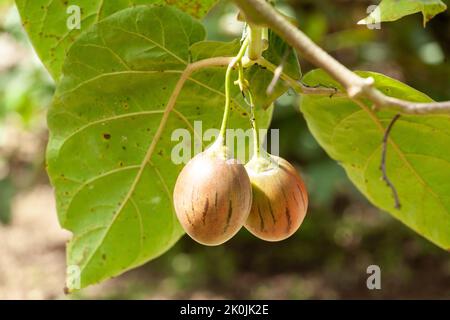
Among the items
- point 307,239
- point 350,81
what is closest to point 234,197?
point 350,81

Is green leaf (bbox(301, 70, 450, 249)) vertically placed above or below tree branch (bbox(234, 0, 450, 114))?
Answer: above

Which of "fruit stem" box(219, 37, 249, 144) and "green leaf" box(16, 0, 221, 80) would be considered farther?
"green leaf" box(16, 0, 221, 80)

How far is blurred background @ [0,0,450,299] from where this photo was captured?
10.5 feet

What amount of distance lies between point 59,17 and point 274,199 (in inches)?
17.9

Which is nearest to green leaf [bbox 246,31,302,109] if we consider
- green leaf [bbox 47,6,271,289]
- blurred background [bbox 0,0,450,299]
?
green leaf [bbox 47,6,271,289]

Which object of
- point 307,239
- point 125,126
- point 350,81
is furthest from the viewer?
point 307,239

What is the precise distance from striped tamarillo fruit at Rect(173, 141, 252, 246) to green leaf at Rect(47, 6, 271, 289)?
21 cm

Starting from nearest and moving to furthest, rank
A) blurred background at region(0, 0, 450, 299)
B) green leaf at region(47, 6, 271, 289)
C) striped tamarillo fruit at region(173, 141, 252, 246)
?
striped tamarillo fruit at region(173, 141, 252, 246) → green leaf at region(47, 6, 271, 289) → blurred background at region(0, 0, 450, 299)

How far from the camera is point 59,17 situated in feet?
3.59

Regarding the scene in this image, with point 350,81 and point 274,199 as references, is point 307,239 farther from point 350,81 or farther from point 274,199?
point 350,81

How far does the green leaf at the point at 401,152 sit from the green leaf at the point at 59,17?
0.26 meters

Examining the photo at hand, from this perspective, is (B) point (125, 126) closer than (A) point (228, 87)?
No

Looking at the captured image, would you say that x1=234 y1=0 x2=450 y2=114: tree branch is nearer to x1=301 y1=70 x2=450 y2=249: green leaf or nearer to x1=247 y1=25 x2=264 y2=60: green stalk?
x1=247 y1=25 x2=264 y2=60: green stalk
